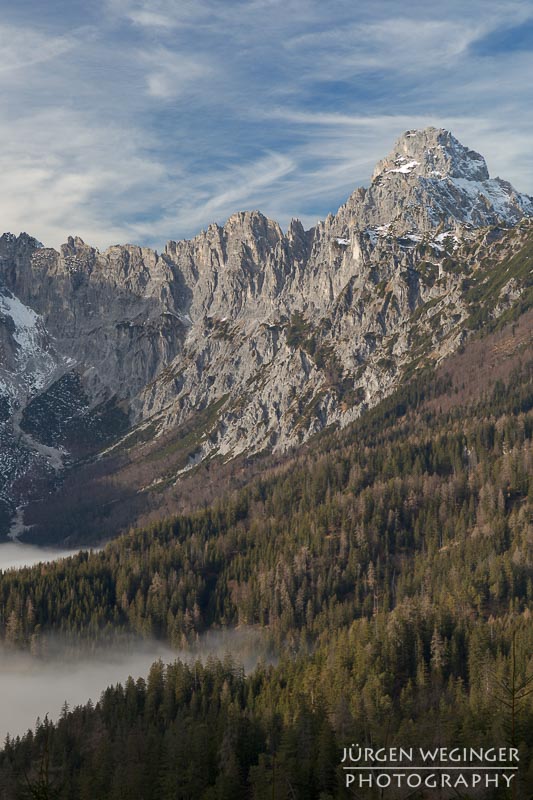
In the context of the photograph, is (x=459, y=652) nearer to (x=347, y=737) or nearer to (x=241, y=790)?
(x=347, y=737)

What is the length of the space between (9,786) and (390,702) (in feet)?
196

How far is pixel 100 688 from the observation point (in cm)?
19738

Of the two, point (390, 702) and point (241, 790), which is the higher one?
point (390, 702)

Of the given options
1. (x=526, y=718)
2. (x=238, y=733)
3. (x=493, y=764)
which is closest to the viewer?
(x=493, y=764)

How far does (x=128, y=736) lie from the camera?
135 metres

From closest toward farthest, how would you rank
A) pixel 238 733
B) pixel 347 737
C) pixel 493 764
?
1. pixel 493 764
2. pixel 347 737
3. pixel 238 733

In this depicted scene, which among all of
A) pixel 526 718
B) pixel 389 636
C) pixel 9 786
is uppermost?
pixel 389 636

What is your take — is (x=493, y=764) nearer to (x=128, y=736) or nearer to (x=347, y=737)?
(x=347, y=737)

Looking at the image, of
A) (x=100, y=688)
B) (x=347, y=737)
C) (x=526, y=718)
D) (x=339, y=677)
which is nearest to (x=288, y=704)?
(x=339, y=677)

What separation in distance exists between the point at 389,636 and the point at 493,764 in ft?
199

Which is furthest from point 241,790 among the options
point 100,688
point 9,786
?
point 100,688

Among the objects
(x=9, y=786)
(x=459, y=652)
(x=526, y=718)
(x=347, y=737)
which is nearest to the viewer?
(x=526, y=718)

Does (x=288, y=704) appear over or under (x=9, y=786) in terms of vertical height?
over

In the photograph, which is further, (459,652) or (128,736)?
(459,652)
